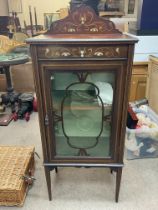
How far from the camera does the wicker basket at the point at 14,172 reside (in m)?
1.29

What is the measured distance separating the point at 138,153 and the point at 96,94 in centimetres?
89

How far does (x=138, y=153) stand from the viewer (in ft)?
5.78

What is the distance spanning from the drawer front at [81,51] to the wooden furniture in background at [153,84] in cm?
121

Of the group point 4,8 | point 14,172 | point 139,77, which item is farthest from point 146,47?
point 4,8

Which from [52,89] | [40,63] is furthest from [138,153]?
[40,63]

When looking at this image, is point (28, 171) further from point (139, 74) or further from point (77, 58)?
point (139, 74)

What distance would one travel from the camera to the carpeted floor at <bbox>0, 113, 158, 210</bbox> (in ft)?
4.42

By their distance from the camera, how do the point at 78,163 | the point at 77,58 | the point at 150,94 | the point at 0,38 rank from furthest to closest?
the point at 0,38
the point at 150,94
the point at 78,163
the point at 77,58

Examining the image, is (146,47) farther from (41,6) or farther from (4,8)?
(4,8)

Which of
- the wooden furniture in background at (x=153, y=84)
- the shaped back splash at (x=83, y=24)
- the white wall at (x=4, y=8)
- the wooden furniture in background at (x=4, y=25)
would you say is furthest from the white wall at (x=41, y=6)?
the shaped back splash at (x=83, y=24)

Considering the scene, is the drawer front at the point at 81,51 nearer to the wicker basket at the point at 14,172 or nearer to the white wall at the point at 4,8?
the wicker basket at the point at 14,172

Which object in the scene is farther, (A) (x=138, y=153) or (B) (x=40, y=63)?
(A) (x=138, y=153)

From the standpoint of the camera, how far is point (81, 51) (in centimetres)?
97

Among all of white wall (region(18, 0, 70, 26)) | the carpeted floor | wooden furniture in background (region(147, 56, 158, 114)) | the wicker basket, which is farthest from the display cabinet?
white wall (region(18, 0, 70, 26))
